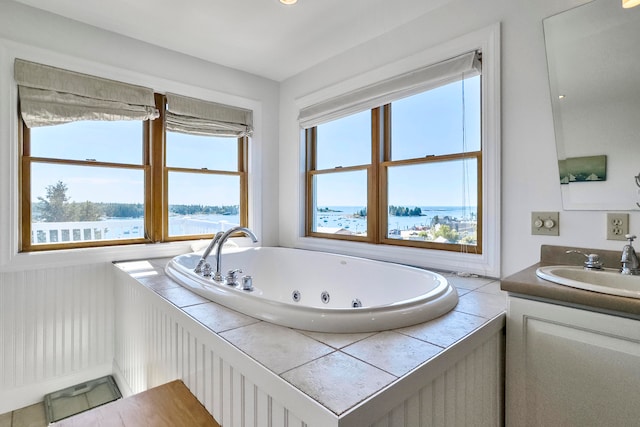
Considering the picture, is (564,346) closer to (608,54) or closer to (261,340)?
(261,340)

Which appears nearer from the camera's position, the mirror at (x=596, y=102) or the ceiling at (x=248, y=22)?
the mirror at (x=596, y=102)

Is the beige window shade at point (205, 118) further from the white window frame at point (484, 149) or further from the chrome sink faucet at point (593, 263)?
the chrome sink faucet at point (593, 263)

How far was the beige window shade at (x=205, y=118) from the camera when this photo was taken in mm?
2605

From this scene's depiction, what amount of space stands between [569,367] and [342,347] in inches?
31.5

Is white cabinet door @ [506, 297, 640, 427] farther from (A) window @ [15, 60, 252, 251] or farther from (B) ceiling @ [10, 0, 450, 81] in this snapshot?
(A) window @ [15, 60, 252, 251]

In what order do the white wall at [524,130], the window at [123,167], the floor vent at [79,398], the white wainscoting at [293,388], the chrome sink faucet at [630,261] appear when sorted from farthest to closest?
the window at [123,167]
the floor vent at [79,398]
the white wall at [524,130]
the chrome sink faucet at [630,261]
the white wainscoting at [293,388]

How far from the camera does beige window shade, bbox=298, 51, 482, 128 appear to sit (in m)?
1.90

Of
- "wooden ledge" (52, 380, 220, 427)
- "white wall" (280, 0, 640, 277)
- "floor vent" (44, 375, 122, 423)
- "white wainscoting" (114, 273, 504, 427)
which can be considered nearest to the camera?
"white wainscoting" (114, 273, 504, 427)

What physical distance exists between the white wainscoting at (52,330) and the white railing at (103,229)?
0.22m

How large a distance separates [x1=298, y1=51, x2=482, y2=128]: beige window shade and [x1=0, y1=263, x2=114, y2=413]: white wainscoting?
6.64ft

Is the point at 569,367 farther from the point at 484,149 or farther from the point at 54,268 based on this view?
the point at 54,268

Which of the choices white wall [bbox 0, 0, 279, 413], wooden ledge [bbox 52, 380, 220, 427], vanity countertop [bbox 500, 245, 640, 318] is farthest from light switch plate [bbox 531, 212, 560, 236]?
white wall [bbox 0, 0, 279, 413]

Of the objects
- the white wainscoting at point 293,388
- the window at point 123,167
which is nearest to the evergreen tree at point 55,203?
the window at point 123,167

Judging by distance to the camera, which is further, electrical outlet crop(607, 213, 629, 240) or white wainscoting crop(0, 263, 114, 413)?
white wainscoting crop(0, 263, 114, 413)
